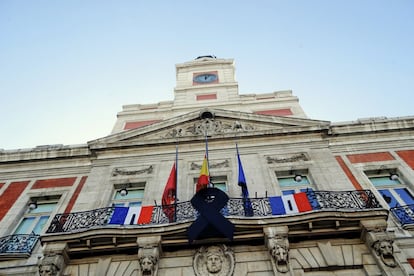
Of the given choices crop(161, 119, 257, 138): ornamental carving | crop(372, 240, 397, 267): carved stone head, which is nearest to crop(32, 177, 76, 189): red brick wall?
crop(161, 119, 257, 138): ornamental carving

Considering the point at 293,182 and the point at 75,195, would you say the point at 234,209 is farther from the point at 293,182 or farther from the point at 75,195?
the point at 75,195

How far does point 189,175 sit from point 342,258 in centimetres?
560

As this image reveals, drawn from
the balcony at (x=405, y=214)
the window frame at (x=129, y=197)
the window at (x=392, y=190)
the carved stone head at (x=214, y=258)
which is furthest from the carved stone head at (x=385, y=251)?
the window frame at (x=129, y=197)

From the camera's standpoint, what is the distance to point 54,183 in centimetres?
1212

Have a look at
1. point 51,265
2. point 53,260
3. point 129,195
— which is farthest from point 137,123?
point 51,265

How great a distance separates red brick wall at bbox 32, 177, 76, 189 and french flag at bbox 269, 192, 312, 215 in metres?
7.65

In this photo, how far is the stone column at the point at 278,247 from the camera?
7.70 m

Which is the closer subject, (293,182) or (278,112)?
(293,182)

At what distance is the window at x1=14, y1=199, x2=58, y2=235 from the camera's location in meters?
10.4

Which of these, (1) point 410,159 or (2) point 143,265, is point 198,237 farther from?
(1) point 410,159

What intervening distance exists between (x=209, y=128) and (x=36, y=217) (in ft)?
23.6

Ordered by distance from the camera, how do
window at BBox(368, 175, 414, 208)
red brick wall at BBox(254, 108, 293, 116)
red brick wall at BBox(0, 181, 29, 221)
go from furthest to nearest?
1. red brick wall at BBox(254, 108, 293, 116)
2. red brick wall at BBox(0, 181, 29, 221)
3. window at BBox(368, 175, 414, 208)

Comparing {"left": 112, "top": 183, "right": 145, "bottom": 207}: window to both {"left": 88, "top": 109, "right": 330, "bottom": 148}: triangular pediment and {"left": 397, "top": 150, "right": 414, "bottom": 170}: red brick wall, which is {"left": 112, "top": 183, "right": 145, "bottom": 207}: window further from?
{"left": 397, "top": 150, "right": 414, "bottom": 170}: red brick wall

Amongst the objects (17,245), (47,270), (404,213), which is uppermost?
(404,213)
